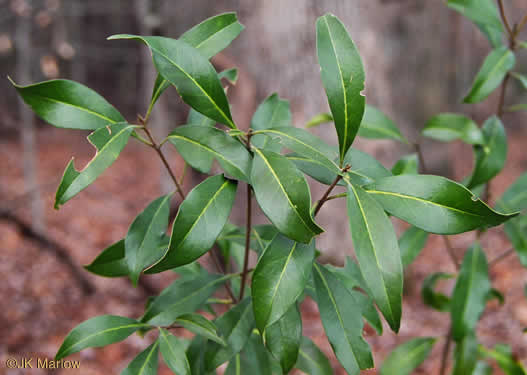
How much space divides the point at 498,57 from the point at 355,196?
585 millimetres

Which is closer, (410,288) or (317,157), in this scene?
(317,157)

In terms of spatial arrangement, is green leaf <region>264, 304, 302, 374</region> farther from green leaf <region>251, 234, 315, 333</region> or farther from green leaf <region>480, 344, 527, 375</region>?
green leaf <region>480, 344, 527, 375</region>

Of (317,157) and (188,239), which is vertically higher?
(317,157)

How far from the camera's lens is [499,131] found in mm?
944

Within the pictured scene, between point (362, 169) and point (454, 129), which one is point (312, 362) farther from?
point (454, 129)

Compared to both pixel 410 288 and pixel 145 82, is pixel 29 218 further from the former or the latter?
pixel 410 288

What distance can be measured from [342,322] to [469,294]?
1.67 ft

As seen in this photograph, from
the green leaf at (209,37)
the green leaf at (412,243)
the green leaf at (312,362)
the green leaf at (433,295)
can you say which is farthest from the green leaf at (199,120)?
the green leaf at (433,295)

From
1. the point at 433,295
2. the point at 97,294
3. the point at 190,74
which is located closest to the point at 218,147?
the point at 190,74

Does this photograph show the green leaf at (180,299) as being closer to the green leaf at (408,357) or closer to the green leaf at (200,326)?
the green leaf at (200,326)

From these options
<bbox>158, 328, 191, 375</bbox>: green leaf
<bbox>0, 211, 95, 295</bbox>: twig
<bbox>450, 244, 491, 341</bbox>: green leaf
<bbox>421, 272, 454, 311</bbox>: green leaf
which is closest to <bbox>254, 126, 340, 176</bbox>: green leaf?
<bbox>158, 328, 191, 375</bbox>: green leaf

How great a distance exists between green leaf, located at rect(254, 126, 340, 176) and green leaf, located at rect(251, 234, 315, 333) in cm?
11

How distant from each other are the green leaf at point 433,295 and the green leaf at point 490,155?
34cm

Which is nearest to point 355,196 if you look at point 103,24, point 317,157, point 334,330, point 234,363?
point 317,157
